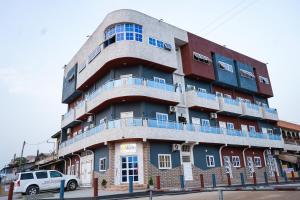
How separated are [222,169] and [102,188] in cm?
1284

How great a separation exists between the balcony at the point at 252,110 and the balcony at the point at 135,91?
1208cm

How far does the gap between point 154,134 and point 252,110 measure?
691 inches

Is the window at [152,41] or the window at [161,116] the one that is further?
the window at [152,41]

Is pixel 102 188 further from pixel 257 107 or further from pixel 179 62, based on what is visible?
pixel 257 107

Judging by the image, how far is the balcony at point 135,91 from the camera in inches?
842

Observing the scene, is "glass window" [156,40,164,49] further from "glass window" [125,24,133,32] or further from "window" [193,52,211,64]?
"window" [193,52,211,64]

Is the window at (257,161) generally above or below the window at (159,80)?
below

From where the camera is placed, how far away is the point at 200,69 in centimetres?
2809

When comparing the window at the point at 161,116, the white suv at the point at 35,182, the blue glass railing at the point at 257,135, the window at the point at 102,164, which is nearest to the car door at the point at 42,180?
the white suv at the point at 35,182

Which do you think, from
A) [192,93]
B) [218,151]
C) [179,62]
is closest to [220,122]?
[218,151]

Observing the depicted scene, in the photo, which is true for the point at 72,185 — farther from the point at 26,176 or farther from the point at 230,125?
the point at 230,125

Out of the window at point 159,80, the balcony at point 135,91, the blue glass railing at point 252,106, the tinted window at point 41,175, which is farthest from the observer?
the blue glass railing at point 252,106

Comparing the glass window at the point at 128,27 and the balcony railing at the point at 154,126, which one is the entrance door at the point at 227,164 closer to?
the balcony railing at the point at 154,126

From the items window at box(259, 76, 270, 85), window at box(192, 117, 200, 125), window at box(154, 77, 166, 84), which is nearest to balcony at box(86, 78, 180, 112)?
window at box(154, 77, 166, 84)
